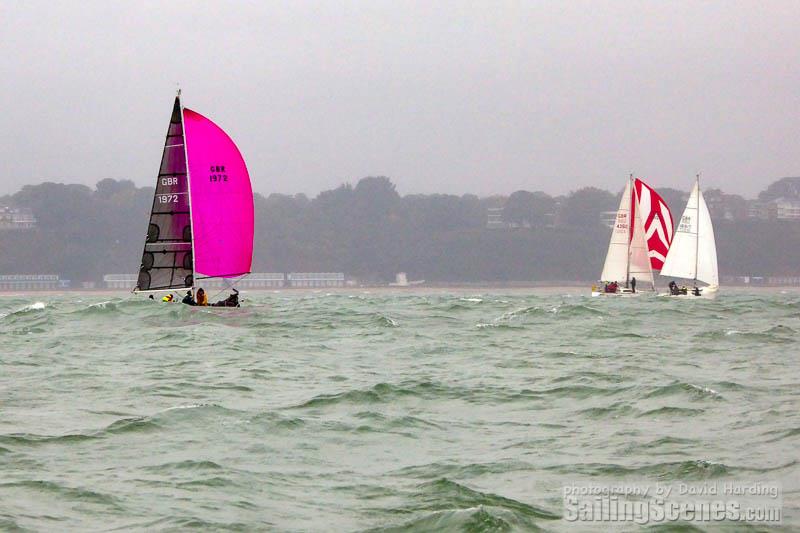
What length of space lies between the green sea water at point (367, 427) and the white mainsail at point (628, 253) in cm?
3409

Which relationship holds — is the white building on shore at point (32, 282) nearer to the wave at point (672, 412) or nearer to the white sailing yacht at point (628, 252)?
the white sailing yacht at point (628, 252)

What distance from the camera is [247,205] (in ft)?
114

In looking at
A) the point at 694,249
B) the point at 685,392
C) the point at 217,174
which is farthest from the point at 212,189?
the point at 694,249

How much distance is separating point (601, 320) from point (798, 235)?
167m

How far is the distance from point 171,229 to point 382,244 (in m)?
152

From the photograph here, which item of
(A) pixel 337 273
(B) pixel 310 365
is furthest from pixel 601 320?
(A) pixel 337 273

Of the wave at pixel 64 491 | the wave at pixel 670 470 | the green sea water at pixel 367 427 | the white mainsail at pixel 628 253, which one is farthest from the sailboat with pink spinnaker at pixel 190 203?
the white mainsail at pixel 628 253

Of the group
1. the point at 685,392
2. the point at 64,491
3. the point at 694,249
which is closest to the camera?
the point at 64,491

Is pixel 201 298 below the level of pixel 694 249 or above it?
below

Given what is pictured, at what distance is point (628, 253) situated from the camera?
59844 mm

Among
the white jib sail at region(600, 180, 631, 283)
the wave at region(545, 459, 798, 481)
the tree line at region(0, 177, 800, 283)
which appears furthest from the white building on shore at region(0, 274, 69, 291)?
the wave at region(545, 459, 798, 481)

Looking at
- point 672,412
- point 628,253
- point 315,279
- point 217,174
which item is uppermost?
point 217,174

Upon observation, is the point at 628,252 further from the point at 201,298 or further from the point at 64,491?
the point at 64,491

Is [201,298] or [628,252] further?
[628,252]
